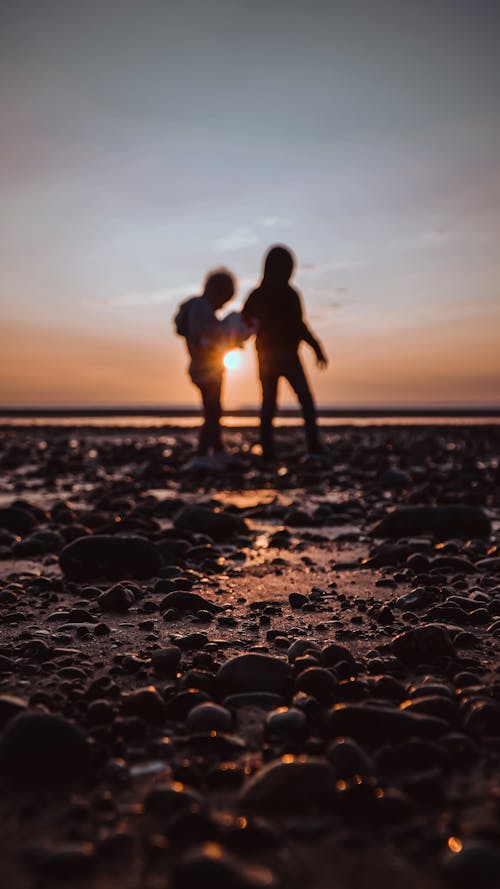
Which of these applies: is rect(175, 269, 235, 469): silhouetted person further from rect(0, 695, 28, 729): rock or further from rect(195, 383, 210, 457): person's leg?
rect(0, 695, 28, 729): rock

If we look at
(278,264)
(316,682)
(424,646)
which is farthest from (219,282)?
(316,682)

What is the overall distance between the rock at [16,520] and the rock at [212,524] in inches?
50.5

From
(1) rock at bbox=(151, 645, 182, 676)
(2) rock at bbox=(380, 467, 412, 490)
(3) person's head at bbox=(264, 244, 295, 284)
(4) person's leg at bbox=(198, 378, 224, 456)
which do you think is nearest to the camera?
(1) rock at bbox=(151, 645, 182, 676)

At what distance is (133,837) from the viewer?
5.12 feet

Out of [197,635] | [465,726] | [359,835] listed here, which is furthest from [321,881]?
[197,635]

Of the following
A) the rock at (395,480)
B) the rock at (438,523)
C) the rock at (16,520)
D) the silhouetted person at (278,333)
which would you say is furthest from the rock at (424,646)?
the silhouetted person at (278,333)

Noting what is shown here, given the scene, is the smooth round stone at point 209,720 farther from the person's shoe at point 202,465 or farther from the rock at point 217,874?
the person's shoe at point 202,465

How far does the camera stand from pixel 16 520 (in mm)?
6031

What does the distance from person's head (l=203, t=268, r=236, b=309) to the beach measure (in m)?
6.06

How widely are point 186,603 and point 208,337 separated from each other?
7430 millimetres

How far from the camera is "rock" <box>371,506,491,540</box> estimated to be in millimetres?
5676

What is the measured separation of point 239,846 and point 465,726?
89 centimetres

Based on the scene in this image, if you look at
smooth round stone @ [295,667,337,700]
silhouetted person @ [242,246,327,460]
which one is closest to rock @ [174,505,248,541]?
smooth round stone @ [295,667,337,700]

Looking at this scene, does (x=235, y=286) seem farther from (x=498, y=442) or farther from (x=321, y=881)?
(x=498, y=442)
